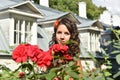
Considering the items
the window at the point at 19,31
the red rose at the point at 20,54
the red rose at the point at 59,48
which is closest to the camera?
the red rose at the point at 20,54

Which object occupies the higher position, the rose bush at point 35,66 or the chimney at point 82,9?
the rose bush at point 35,66

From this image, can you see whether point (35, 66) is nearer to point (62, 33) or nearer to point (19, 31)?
point (62, 33)

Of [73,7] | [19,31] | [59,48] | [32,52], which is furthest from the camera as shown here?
[73,7]

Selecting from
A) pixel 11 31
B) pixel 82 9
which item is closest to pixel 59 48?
pixel 11 31

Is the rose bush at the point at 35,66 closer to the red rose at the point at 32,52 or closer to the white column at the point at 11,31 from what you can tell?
the red rose at the point at 32,52

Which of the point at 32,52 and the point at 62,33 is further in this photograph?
the point at 62,33

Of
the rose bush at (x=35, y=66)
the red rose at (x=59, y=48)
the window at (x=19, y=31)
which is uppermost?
the red rose at (x=59, y=48)

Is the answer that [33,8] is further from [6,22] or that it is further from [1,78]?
[1,78]

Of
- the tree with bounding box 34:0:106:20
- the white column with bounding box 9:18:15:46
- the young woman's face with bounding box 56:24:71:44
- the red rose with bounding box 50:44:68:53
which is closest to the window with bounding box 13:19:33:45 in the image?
the white column with bounding box 9:18:15:46

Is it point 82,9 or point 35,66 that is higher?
point 35,66

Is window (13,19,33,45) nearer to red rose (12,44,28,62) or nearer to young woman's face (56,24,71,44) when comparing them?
young woman's face (56,24,71,44)

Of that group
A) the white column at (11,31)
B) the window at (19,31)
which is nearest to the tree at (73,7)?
the window at (19,31)

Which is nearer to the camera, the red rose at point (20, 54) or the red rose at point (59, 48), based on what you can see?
the red rose at point (20, 54)

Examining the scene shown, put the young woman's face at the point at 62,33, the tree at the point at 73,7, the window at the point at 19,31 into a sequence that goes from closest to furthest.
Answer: the young woman's face at the point at 62,33 < the window at the point at 19,31 < the tree at the point at 73,7
